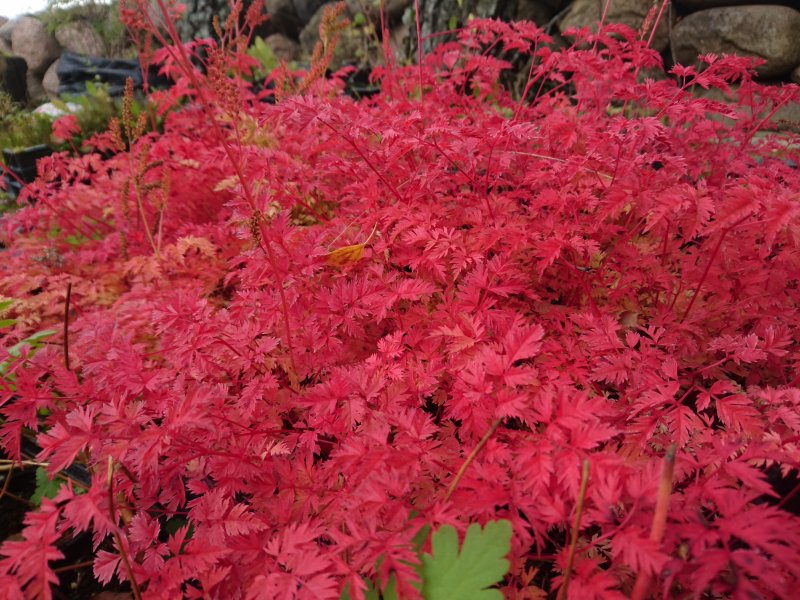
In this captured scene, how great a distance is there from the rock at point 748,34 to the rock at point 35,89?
806 cm

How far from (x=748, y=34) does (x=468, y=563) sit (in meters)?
5.89

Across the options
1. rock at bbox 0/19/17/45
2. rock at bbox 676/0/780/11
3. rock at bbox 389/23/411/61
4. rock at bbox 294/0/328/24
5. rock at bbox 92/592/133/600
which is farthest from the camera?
rock at bbox 0/19/17/45

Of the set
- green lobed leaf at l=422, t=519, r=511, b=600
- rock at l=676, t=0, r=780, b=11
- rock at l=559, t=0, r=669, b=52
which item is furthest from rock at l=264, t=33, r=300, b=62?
green lobed leaf at l=422, t=519, r=511, b=600

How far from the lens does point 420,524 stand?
2.81ft

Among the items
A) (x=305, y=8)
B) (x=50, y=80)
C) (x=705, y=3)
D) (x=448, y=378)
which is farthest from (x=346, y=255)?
(x=50, y=80)

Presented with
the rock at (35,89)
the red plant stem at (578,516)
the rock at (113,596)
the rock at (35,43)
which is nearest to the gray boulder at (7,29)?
the rock at (35,43)

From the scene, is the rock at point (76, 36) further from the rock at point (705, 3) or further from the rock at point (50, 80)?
the rock at point (705, 3)

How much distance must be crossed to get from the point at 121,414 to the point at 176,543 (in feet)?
1.00

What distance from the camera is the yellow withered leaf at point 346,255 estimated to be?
1.42 metres

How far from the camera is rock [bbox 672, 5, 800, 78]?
4332 mm

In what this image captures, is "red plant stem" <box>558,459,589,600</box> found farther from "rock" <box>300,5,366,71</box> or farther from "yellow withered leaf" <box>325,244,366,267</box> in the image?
"rock" <box>300,5,366,71</box>

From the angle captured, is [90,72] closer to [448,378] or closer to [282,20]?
[282,20]

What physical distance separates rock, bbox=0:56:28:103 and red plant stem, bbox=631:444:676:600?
25.2 ft

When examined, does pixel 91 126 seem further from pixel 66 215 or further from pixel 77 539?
pixel 77 539
